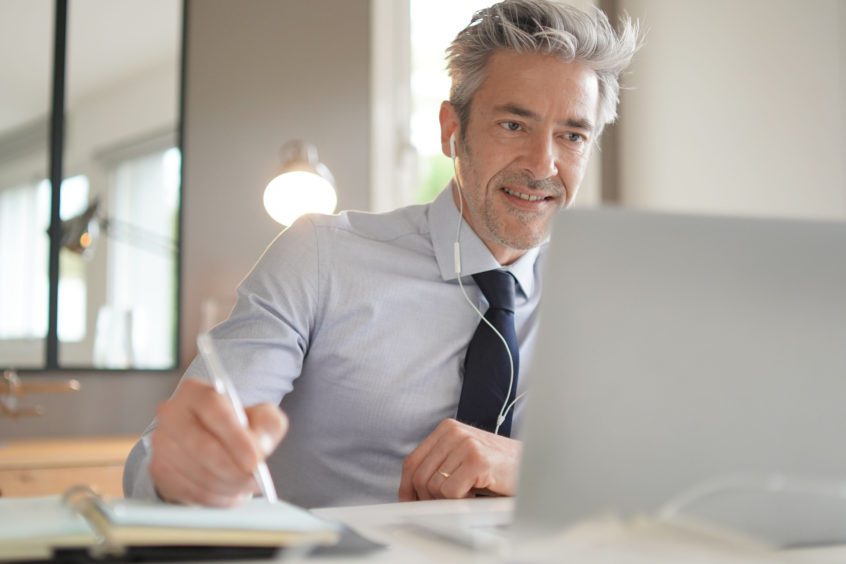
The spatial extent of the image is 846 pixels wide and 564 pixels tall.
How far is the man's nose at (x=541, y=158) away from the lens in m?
1.69

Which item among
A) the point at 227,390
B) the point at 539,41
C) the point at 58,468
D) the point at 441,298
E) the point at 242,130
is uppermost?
the point at 242,130

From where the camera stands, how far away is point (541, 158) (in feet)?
5.55

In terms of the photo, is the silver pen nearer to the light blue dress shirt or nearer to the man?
the man

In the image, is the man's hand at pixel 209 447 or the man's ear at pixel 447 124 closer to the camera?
the man's hand at pixel 209 447

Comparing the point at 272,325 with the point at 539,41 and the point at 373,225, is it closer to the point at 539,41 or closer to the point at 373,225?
the point at 373,225

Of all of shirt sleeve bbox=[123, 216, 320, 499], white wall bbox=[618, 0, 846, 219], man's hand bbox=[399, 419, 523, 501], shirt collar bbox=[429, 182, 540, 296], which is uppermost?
white wall bbox=[618, 0, 846, 219]

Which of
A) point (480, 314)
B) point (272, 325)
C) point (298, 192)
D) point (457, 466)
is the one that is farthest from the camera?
point (298, 192)

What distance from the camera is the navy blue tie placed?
1490mm

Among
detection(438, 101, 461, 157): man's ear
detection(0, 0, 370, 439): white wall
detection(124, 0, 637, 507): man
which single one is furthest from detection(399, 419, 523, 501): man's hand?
detection(0, 0, 370, 439): white wall

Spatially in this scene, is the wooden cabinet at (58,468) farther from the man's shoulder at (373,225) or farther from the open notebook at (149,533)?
the open notebook at (149,533)

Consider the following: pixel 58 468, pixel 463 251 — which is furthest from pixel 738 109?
pixel 58 468

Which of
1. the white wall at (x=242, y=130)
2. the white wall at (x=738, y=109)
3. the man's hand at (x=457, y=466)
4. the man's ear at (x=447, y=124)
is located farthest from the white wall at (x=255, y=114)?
the man's hand at (x=457, y=466)

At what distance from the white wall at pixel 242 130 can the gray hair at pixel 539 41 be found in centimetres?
135

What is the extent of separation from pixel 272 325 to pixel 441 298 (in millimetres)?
307
